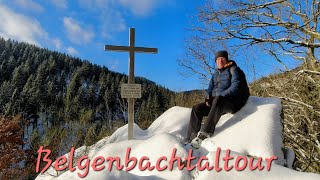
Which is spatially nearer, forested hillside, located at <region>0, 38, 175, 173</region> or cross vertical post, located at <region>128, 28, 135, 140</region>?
cross vertical post, located at <region>128, 28, 135, 140</region>

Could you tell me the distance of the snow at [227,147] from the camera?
3295 millimetres

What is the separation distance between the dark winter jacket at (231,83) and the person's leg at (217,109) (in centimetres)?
10

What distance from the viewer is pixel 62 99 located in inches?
1954

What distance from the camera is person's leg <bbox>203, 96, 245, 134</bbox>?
4.75 m

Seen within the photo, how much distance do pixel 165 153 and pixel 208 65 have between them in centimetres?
1068

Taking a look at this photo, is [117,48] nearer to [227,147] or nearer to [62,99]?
[227,147]

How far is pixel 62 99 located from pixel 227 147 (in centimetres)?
4851

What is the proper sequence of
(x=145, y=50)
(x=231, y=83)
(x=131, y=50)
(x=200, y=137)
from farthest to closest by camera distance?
(x=145, y=50) < (x=131, y=50) < (x=231, y=83) < (x=200, y=137)

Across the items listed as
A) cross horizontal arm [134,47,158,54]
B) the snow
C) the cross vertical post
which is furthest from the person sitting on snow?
cross horizontal arm [134,47,158,54]

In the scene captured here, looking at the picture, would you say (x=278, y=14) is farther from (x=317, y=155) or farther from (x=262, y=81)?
(x=317, y=155)

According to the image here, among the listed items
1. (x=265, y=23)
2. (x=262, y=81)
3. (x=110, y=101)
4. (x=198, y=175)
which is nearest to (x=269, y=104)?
(x=198, y=175)

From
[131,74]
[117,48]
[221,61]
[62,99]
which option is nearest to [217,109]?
[221,61]

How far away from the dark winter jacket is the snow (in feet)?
1.13

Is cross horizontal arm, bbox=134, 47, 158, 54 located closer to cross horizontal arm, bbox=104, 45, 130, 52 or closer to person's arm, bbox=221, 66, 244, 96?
cross horizontal arm, bbox=104, 45, 130, 52
